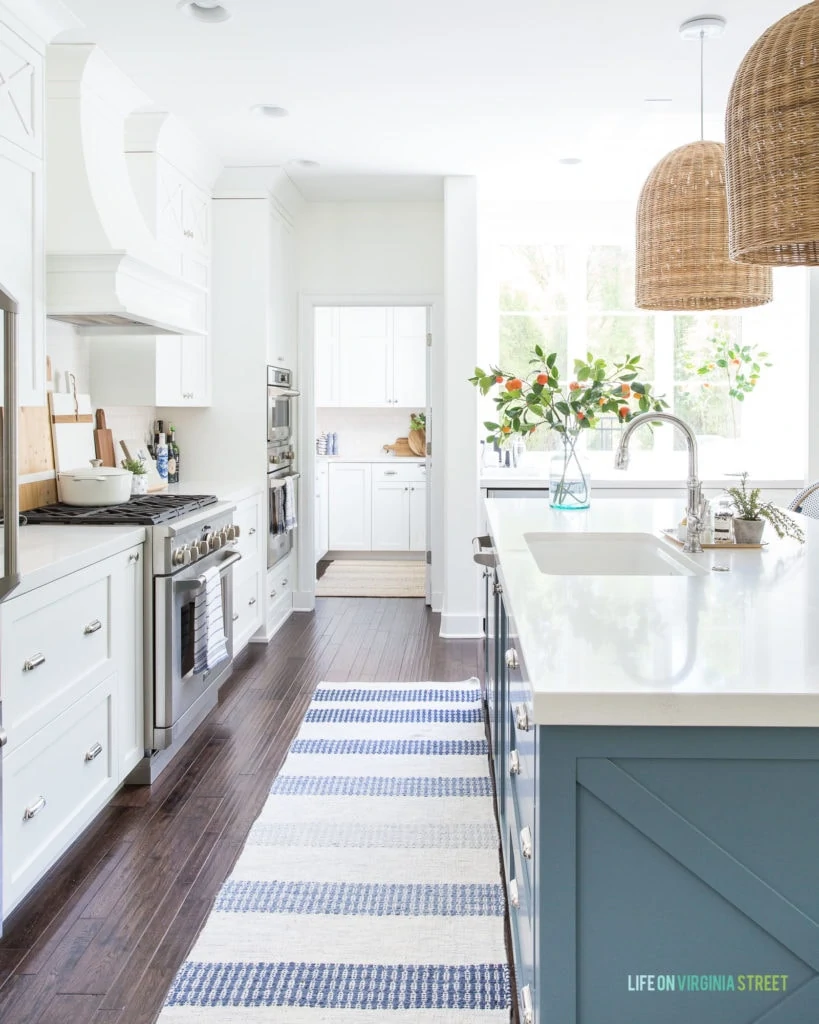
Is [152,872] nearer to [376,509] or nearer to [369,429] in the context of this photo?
[376,509]

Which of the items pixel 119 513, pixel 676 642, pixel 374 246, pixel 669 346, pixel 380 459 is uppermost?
pixel 374 246

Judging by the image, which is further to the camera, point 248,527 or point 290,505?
point 290,505

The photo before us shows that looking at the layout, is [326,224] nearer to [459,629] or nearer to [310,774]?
[459,629]

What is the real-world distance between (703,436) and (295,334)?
2656mm

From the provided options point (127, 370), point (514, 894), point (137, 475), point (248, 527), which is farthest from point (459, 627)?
point (514, 894)

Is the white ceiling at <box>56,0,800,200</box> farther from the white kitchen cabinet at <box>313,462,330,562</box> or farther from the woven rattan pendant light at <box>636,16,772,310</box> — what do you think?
the white kitchen cabinet at <box>313,462,330,562</box>

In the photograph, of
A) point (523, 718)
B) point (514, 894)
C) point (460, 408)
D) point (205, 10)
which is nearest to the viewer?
point (523, 718)

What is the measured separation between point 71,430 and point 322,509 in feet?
13.0

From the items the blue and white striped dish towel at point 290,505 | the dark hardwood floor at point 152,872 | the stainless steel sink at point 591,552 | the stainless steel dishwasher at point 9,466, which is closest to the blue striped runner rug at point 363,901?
the dark hardwood floor at point 152,872

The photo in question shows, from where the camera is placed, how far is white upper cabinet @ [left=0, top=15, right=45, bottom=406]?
2.92 m

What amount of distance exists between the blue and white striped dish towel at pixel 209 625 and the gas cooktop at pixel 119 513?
282mm

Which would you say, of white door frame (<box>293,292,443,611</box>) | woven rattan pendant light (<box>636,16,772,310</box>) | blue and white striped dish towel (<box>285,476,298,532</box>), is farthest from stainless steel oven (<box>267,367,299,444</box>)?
woven rattan pendant light (<box>636,16,772,310</box>)

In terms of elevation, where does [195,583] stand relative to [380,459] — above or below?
below

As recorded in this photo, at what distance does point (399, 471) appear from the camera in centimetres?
784
